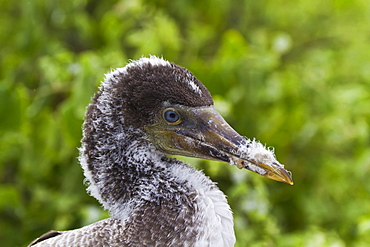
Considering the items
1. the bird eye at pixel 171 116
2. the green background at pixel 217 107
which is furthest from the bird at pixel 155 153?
the green background at pixel 217 107

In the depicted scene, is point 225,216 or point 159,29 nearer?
point 225,216

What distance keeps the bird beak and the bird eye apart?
0.02 meters

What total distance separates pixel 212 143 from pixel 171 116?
0.14 metres

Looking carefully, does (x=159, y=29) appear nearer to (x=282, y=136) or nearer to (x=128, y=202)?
(x=282, y=136)

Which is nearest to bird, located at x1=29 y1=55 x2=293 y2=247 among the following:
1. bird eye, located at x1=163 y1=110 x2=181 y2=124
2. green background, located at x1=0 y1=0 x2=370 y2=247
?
bird eye, located at x1=163 y1=110 x2=181 y2=124

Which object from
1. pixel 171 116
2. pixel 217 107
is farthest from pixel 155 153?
pixel 217 107

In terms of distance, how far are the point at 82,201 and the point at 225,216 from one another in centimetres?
166

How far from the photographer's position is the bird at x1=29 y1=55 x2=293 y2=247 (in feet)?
4.72

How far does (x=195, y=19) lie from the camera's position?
400 cm

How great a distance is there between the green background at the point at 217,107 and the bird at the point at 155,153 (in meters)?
0.96

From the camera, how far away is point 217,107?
8.61 ft

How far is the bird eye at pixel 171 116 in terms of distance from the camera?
4.97 feet

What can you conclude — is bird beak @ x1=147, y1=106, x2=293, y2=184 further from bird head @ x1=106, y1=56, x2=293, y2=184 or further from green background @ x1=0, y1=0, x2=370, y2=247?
green background @ x1=0, y1=0, x2=370, y2=247

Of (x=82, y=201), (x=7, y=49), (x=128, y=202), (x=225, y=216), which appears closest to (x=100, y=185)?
(x=128, y=202)
